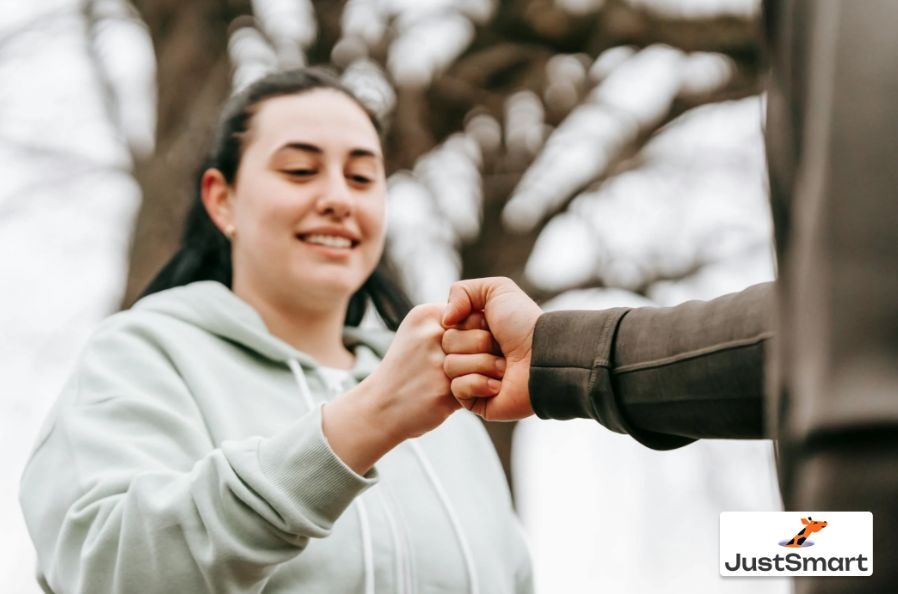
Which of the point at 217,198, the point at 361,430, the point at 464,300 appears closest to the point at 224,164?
the point at 217,198

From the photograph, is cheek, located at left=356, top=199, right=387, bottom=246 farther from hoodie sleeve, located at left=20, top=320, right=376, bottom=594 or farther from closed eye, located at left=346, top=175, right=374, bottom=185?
hoodie sleeve, located at left=20, top=320, right=376, bottom=594

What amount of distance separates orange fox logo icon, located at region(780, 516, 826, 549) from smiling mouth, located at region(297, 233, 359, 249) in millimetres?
1322

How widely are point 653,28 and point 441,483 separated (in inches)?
140

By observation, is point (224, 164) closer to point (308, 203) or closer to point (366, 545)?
point (308, 203)

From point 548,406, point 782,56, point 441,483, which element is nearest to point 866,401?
point 782,56

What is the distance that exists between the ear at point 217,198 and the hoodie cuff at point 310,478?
77 centimetres

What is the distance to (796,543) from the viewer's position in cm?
67

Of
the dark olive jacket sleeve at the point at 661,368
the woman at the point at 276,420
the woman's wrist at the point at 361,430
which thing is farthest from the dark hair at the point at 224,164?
the dark olive jacket sleeve at the point at 661,368

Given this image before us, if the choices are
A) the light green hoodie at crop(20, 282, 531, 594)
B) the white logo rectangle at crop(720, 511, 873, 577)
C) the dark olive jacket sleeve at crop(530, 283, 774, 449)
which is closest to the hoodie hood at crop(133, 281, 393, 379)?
the light green hoodie at crop(20, 282, 531, 594)

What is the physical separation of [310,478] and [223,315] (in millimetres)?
561

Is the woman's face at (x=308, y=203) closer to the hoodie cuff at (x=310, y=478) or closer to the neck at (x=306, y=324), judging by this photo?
the neck at (x=306, y=324)

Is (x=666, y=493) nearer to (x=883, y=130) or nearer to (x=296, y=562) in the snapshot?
(x=296, y=562)

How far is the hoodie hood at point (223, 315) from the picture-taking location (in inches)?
72.8

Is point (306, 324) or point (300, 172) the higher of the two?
point (300, 172)
